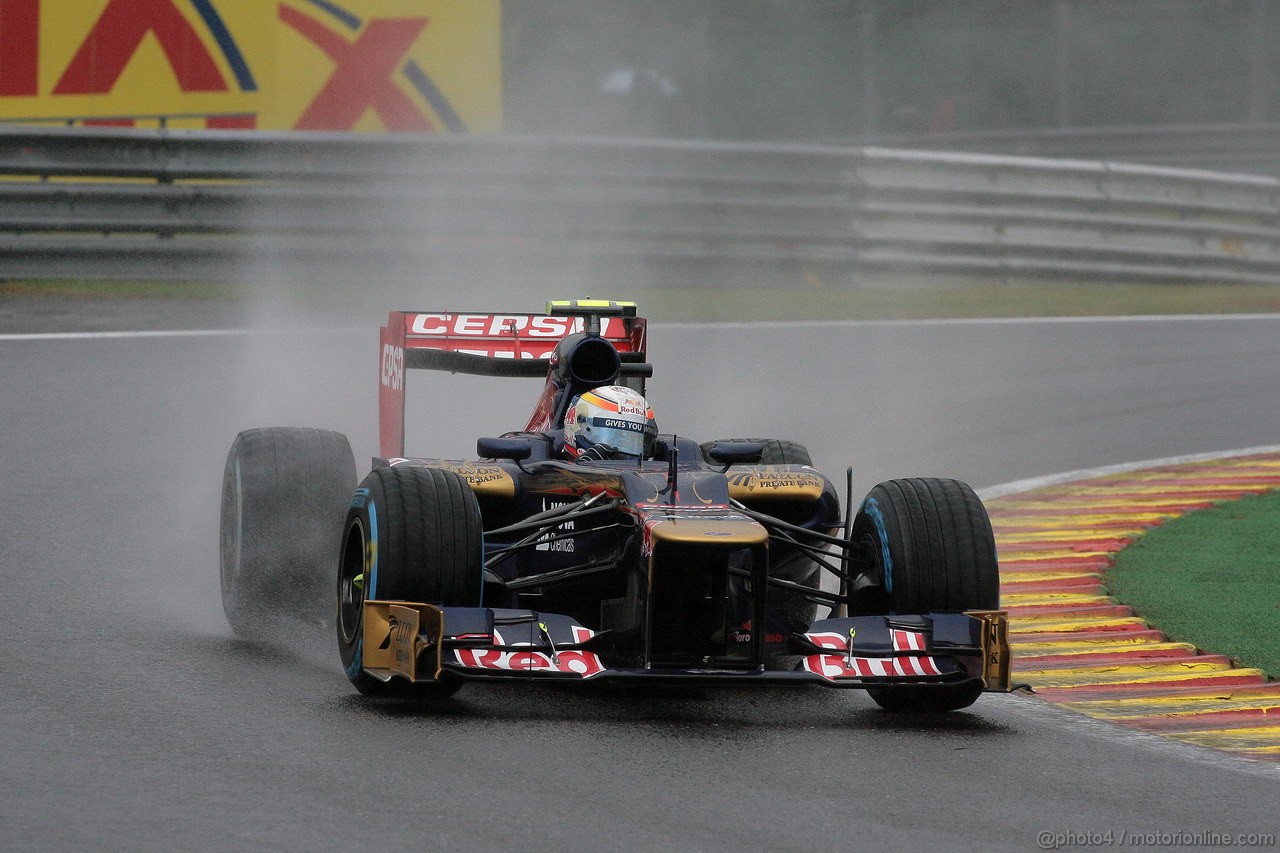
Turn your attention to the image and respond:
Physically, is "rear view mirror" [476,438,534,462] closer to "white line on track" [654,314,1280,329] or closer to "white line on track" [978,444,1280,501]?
"white line on track" [978,444,1280,501]

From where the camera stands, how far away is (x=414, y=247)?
1543 cm

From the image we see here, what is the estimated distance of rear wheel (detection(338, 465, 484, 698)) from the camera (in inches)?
240

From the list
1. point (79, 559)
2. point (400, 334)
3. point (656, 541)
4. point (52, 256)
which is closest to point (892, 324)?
point (52, 256)

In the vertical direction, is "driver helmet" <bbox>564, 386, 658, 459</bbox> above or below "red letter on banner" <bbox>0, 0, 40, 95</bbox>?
below

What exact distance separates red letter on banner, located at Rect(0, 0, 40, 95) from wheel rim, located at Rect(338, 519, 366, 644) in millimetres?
11207

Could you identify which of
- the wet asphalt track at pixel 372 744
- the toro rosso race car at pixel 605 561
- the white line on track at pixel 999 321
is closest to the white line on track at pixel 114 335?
the wet asphalt track at pixel 372 744

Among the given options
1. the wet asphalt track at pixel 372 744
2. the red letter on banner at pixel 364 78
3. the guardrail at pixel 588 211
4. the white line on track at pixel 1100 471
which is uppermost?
the red letter on banner at pixel 364 78

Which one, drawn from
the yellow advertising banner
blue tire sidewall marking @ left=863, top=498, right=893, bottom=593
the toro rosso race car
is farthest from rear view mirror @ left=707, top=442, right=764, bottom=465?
the yellow advertising banner

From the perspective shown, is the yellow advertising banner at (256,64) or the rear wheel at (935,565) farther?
the yellow advertising banner at (256,64)

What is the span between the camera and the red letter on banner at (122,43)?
53.8 feet

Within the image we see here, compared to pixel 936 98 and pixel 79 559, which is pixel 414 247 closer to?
pixel 79 559

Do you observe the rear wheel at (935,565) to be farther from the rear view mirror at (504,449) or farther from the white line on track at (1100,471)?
the white line on track at (1100,471)

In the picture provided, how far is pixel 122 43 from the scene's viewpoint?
16.4 m

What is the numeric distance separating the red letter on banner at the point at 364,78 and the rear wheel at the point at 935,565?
1153 centimetres
